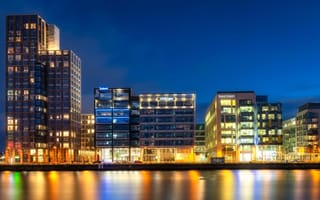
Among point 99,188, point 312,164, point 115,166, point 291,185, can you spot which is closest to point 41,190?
point 99,188

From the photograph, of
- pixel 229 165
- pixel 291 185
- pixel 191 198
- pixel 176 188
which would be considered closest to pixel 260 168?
pixel 229 165

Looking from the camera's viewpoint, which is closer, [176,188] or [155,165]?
[176,188]

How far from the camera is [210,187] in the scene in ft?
302

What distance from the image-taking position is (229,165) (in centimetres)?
18425

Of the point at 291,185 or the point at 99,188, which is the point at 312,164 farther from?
the point at 99,188

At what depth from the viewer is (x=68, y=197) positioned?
7900cm

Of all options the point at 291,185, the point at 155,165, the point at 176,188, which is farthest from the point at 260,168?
the point at 176,188

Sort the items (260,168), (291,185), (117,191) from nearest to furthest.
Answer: (117,191) → (291,185) → (260,168)

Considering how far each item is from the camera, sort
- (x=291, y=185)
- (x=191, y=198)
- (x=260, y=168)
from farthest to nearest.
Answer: (x=260, y=168) → (x=291, y=185) → (x=191, y=198)

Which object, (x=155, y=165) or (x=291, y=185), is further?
(x=155, y=165)

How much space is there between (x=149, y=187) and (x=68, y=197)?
1867 cm

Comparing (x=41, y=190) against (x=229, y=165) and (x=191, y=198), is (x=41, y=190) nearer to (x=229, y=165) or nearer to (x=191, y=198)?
(x=191, y=198)

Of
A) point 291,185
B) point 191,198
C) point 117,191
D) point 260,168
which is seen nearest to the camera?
point 191,198

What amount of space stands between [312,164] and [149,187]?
103m
